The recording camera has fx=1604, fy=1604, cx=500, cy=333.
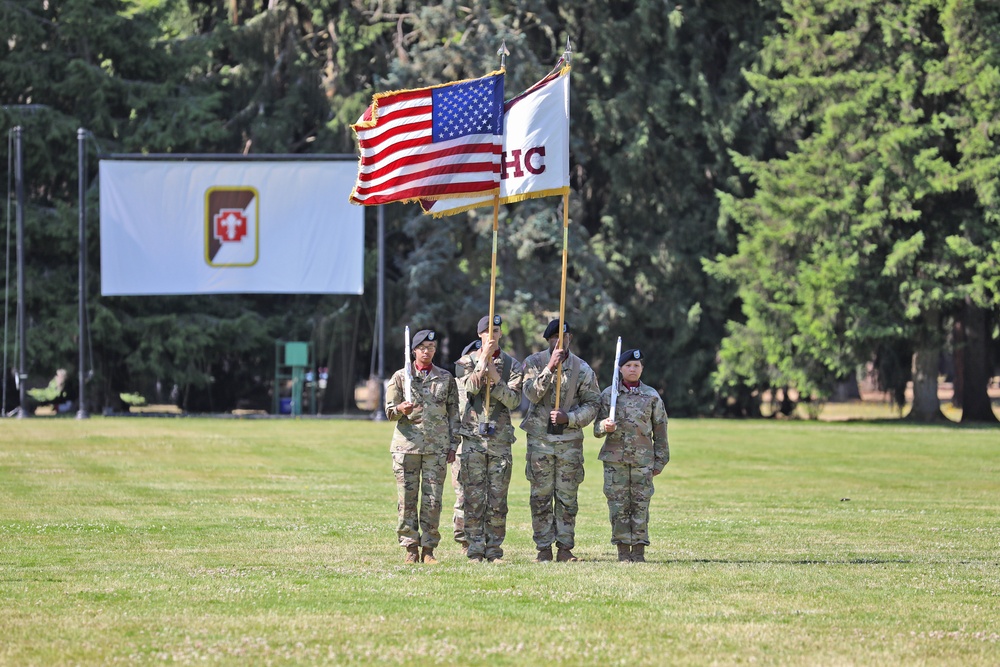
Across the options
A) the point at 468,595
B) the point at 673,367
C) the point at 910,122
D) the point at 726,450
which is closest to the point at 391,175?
the point at 468,595

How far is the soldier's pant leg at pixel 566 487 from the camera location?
43.0 feet

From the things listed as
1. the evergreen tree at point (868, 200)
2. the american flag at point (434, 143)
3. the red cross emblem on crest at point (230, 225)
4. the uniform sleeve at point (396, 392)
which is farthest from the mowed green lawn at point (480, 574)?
the evergreen tree at point (868, 200)

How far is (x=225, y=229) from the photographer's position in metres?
39.6

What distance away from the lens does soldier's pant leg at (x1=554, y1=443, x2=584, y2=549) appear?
13.1 meters

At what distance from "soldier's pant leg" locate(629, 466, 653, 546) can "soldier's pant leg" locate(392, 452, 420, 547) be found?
1.78 meters

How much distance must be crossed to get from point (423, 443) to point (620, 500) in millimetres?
1687

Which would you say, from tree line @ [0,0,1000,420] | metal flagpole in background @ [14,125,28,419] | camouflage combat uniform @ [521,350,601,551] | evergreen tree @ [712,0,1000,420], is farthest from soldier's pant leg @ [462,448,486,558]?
evergreen tree @ [712,0,1000,420]

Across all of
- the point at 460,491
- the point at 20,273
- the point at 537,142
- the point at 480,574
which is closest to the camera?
the point at 480,574

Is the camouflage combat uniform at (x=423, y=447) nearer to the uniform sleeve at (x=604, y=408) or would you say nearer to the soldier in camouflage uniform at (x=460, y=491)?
the soldier in camouflage uniform at (x=460, y=491)

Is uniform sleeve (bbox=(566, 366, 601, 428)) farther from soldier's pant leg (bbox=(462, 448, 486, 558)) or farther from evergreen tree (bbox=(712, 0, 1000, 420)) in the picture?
evergreen tree (bbox=(712, 0, 1000, 420))

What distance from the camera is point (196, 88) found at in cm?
4616

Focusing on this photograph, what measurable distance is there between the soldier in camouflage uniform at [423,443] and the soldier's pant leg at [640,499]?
151cm

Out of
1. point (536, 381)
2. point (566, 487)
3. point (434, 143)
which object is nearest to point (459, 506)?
point (566, 487)

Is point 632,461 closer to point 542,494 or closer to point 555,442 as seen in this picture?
point 555,442
